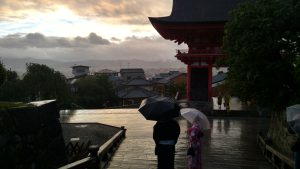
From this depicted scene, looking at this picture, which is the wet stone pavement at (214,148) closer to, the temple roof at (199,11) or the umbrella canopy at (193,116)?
the umbrella canopy at (193,116)

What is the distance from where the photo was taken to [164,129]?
9.57 metres

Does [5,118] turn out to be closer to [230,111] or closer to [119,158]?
[119,158]

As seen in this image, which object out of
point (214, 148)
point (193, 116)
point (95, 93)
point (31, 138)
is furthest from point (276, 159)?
point (95, 93)

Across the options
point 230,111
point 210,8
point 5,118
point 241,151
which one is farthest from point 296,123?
point 210,8

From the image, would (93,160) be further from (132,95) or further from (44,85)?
(132,95)

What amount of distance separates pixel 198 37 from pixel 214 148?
1469cm

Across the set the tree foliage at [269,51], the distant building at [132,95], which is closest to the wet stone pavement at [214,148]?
the tree foliage at [269,51]

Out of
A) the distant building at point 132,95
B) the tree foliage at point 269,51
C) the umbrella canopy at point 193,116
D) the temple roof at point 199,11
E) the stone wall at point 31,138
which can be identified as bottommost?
the distant building at point 132,95

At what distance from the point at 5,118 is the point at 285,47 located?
1064 centimetres

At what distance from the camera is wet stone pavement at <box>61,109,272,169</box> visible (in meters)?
13.8

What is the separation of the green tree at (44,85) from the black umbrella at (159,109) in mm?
37972

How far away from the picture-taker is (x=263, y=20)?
15.3m

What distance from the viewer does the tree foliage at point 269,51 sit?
15.2 m

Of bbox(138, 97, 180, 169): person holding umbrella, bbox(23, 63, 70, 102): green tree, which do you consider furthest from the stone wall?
bbox(23, 63, 70, 102): green tree
